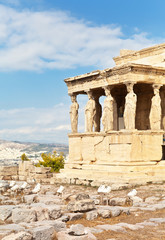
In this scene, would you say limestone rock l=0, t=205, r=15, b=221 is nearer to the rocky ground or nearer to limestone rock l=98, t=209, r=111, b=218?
the rocky ground

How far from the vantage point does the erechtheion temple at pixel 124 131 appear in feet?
50.1

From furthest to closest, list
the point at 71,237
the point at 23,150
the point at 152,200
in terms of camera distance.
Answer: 1. the point at 23,150
2. the point at 152,200
3. the point at 71,237

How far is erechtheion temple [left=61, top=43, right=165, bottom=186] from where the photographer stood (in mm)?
15258

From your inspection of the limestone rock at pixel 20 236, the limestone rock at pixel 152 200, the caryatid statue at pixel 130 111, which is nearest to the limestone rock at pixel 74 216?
the limestone rock at pixel 20 236

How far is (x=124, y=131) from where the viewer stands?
15445 mm

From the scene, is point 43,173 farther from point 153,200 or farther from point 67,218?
point 67,218

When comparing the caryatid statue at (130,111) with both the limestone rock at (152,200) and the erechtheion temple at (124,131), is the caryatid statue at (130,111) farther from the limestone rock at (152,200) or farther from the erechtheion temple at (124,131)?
the limestone rock at (152,200)

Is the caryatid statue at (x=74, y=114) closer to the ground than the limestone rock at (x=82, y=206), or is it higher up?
higher up

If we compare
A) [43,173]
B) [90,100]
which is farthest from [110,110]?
[43,173]

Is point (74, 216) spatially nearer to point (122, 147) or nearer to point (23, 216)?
point (23, 216)

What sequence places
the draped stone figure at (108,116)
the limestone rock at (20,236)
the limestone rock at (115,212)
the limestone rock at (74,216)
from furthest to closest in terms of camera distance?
the draped stone figure at (108,116) → the limestone rock at (115,212) → the limestone rock at (74,216) → the limestone rock at (20,236)

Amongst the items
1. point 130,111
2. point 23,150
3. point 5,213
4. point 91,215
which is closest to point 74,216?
point 91,215

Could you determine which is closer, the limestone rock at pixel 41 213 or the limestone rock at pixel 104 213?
the limestone rock at pixel 41 213

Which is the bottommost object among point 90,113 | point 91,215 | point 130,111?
point 91,215
